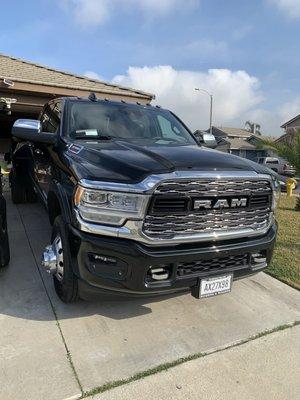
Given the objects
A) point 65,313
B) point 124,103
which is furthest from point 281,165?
point 65,313

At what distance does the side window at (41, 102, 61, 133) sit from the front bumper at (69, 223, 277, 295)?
1908mm

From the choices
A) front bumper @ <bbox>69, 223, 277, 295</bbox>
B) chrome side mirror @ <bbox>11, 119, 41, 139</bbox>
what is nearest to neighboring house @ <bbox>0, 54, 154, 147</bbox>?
chrome side mirror @ <bbox>11, 119, 41, 139</bbox>

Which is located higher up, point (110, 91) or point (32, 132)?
point (110, 91)

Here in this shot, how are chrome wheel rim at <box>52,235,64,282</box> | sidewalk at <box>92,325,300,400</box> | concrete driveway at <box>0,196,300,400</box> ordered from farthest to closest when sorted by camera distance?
chrome wheel rim at <box>52,235,64,282</box>, concrete driveway at <box>0,196,300,400</box>, sidewalk at <box>92,325,300,400</box>

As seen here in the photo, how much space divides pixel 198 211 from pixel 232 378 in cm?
125

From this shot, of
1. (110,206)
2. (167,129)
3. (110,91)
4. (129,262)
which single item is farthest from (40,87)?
(129,262)

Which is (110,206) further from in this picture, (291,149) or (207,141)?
(291,149)

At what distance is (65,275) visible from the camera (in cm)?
314

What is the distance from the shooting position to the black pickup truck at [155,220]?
2.73 meters

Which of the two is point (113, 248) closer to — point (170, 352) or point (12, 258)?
point (170, 352)

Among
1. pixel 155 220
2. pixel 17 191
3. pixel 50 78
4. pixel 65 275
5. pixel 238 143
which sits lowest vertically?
pixel 65 275

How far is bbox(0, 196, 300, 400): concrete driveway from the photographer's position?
8.53ft

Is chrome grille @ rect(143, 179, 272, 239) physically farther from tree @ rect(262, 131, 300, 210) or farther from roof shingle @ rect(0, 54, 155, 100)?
roof shingle @ rect(0, 54, 155, 100)

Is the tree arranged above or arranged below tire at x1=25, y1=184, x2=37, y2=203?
above
